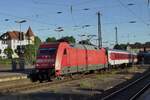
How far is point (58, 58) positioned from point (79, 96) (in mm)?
12425

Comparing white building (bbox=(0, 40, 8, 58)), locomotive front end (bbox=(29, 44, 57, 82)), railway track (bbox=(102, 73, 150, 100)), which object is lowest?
railway track (bbox=(102, 73, 150, 100))

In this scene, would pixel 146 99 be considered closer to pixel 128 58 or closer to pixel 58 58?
pixel 58 58

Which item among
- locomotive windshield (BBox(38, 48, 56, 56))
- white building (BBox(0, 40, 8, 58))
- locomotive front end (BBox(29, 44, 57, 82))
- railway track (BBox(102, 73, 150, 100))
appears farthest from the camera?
white building (BBox(0, 40, 8, 58))

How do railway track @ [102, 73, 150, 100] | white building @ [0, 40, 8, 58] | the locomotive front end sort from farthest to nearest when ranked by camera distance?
white building @ [0, 40, 8, 58] → the locomotive front end → railway track @ [102, 73, 150, 100]

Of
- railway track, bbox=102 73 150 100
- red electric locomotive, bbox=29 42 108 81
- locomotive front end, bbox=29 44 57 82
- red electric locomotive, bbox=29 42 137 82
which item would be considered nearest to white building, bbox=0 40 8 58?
red electric locomotive, bbox=29 42 137 82

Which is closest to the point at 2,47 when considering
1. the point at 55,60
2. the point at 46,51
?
the point at 46,51

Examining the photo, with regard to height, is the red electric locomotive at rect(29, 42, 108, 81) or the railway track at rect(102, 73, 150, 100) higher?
the red electric locomotive at rect(29, 42, 108, 81)

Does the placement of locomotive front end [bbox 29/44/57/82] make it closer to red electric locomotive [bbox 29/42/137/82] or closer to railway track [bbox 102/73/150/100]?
red electric locomotive [bbox 29/42/137/82]

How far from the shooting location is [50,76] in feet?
114

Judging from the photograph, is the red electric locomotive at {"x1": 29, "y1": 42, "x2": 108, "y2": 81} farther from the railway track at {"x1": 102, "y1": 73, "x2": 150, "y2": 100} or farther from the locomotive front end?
the railway track at {"x1": 102, "y1": 73, "x2": 150, "y2": 100}

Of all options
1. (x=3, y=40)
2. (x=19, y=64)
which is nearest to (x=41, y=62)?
(x=19, y=64)

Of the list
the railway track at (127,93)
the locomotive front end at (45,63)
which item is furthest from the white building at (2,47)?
the railway track at (127,93)

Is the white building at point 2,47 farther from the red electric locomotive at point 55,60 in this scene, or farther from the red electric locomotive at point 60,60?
the red electric locomotive at point 55,60

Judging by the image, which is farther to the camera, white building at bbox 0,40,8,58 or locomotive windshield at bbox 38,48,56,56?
white building at bbox 0,40,8,58
